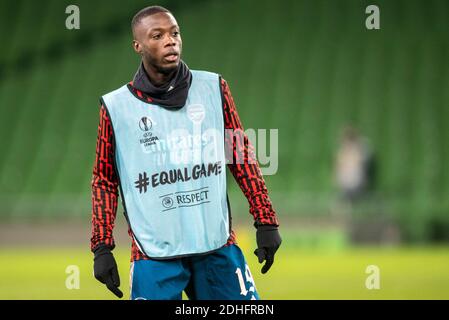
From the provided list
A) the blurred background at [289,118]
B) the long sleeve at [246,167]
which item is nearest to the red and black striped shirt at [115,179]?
the long sleeve at [246,167]

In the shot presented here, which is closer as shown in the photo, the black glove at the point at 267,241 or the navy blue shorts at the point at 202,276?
the navy blue shorts at the point at 202,276

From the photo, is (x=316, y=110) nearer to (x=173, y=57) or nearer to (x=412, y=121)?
(x=412, y=121)

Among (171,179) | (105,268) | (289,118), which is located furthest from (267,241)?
(289,118)

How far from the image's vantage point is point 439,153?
17156 mm

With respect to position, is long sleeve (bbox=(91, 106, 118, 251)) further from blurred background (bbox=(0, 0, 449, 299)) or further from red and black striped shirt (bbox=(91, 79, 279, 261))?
blurred background (bbox=(0, 0, 449, 299))

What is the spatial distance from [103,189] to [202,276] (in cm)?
66

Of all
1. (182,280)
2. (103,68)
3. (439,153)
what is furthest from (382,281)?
(103,68)

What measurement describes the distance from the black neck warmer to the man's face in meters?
0.07

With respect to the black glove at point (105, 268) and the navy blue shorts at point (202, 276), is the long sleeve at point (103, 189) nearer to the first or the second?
the black glove at point (105, 268)

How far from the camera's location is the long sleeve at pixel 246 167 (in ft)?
16.4

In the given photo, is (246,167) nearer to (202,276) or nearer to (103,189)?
(202,276)

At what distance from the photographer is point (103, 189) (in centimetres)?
499

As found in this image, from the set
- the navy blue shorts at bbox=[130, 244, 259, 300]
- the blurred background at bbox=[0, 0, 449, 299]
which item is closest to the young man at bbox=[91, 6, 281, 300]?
the navy blue shorts at bbox=[130, 244, 259, 300]
